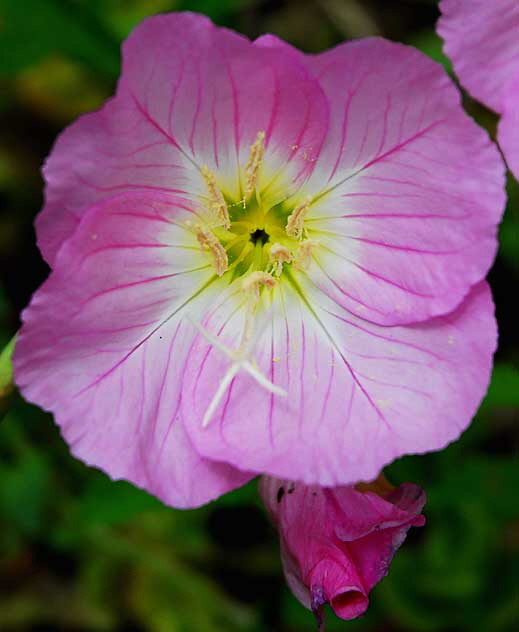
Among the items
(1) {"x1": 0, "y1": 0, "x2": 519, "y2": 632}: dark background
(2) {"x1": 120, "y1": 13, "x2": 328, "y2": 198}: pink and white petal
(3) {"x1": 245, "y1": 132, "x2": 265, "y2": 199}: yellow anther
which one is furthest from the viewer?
(1) {"x1": 0, "y1": 0, "x2": 519, "y2": 632}: dark background

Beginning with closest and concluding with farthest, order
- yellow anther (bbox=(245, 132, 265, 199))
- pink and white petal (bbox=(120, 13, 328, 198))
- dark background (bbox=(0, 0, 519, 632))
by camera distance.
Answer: pink and white petal (bbox=(120, 13, 328, 198)), yellow anther (bbox=(245, 132, 265, 199)), dark background (bbox=(0, 0, 519, 632))

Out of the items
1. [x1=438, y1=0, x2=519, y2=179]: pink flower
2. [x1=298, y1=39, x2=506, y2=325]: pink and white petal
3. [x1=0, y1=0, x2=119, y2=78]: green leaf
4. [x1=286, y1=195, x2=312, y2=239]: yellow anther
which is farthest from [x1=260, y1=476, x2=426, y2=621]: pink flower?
[x1=0, y1=0, x2=119, y2=78]: green leaf

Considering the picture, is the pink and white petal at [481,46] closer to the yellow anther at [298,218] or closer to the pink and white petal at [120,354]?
the yellow anther at [298,218]

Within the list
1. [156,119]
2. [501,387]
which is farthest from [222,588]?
[156,119]

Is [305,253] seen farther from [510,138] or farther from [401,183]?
[510,138]

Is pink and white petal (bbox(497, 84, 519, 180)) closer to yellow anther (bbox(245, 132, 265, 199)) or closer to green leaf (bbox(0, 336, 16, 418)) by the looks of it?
yellow anther (bbox(245, 132, 265, 199))

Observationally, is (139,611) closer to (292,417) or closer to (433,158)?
(292,417)

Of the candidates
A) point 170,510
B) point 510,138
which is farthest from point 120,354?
point 170,510
